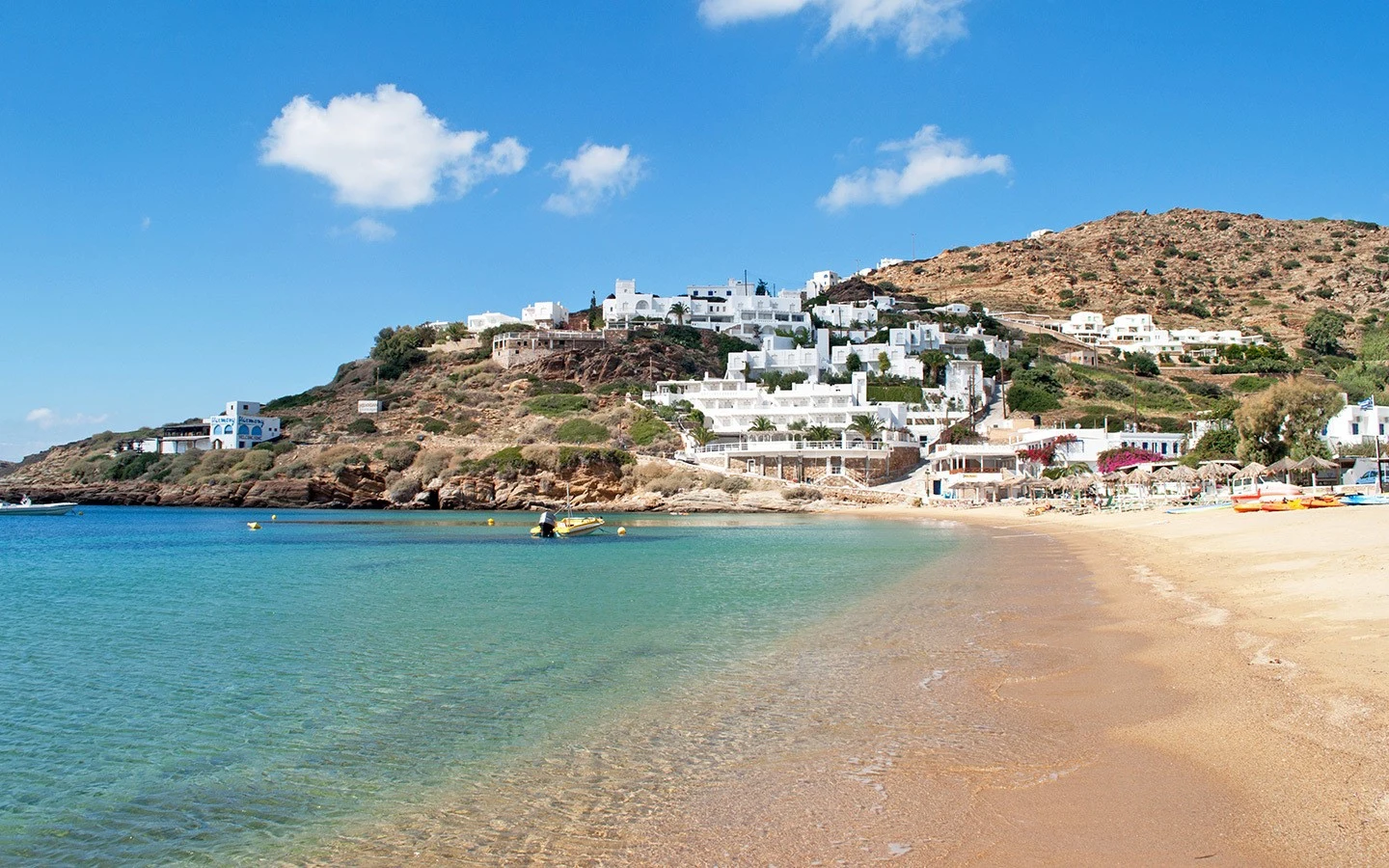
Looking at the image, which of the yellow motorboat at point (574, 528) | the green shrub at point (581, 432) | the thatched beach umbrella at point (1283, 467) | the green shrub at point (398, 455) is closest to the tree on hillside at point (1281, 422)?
the thatched beach umbrella at point (1283, 467)

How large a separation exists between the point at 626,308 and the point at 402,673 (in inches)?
3619

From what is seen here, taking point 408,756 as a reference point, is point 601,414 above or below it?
above

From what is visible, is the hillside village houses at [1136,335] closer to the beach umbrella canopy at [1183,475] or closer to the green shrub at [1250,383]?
the green shrub at [1250,383]

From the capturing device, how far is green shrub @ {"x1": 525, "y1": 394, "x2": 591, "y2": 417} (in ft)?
260

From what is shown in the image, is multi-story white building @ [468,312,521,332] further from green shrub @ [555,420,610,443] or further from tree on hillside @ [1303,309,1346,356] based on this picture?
tree on hillside @ [1303,309,1346,356]

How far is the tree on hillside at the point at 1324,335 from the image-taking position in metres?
98.6

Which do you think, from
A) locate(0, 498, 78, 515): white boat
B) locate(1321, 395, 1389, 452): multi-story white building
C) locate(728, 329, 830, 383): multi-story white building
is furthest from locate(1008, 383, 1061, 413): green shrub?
locate(0, 498, 78, 515): white boat

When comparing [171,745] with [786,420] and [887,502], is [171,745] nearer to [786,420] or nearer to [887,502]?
[887,502]

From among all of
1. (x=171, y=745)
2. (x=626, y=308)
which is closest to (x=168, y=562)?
(x=171, y=745)

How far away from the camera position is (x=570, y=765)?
8.33m

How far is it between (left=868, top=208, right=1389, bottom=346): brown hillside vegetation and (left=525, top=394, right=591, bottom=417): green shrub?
68.3 meters

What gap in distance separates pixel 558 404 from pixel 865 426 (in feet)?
90.2

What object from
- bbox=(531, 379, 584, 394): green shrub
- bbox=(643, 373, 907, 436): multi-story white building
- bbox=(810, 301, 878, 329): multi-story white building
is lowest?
bbox=(643, 373, 907, 436): multi-story white building

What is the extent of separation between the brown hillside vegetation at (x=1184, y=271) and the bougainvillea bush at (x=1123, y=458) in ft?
195
